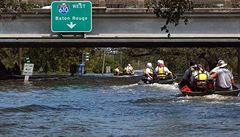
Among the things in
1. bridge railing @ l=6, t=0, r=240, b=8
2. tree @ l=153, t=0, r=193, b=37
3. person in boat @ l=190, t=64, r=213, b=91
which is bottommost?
person in boat @ l=190, t=64, r=213, b=91

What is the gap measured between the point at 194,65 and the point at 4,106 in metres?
7.41

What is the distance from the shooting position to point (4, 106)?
64.0ft

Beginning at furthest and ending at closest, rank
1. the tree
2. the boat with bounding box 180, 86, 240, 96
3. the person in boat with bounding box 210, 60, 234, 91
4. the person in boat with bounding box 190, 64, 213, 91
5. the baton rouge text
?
1. the baton rouge text
2. the person in boat with bounding box 210, 60, 234, 91
3. the person in boat with bounding box 190, 64, 213, 91
4. the boat with bounding box 180, 86, 240, 96
5. the tree

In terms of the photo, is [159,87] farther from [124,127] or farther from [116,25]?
[124,127]

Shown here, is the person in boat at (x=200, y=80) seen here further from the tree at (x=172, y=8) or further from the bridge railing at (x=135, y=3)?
the bridge railing at (x=135, y=3)

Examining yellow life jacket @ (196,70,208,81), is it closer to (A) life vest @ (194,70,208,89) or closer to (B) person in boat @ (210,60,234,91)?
(A) life vest @ (194,70,208,89)

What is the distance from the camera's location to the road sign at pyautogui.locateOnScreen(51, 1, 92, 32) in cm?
3609

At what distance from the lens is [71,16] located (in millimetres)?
37219

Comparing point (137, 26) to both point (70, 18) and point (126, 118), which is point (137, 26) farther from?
point (126, 118)

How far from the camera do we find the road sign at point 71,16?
3609cm

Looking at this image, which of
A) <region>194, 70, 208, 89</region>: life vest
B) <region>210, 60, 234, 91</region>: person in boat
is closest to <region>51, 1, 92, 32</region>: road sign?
<region>194, 70, 208, 89</region>: life vest

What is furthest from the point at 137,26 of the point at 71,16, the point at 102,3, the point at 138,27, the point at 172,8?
the point at 172,8

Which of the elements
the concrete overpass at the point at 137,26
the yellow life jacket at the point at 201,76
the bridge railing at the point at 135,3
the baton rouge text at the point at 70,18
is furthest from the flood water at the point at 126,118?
the bridge railing at the point at 135,3

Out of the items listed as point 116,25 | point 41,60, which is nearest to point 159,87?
point 116,25
